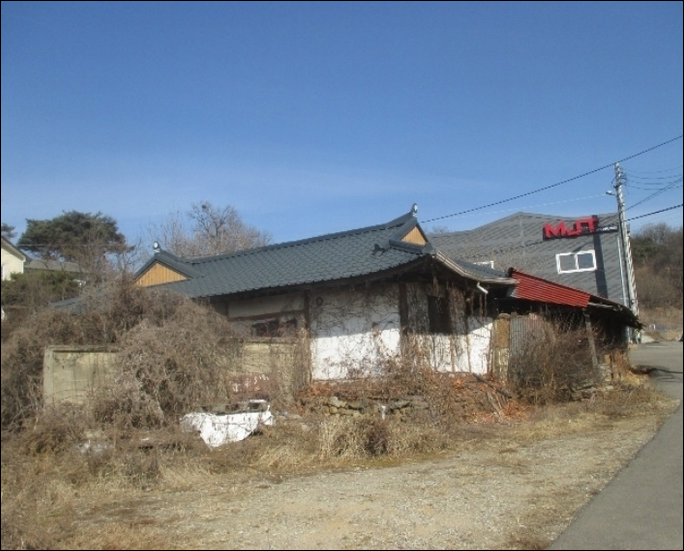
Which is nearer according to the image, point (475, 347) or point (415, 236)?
point (475, 347)

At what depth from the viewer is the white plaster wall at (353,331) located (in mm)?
12414

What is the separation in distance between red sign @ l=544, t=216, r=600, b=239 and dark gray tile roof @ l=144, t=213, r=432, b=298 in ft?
27.8

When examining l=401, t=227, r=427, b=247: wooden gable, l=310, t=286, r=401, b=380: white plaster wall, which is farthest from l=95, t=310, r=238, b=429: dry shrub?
l=401, t=227, r=427, b=247: wooden gable

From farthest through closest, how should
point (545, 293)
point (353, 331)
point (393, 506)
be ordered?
point (545, 293)
point (353, 331)
point (393, 506)

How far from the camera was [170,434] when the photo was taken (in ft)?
26.5

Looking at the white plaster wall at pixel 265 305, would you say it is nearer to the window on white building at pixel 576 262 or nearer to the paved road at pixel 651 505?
the paved road at pixel 651 505

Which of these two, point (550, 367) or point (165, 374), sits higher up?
point (165, 374)

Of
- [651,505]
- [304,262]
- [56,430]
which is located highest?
[304,262]

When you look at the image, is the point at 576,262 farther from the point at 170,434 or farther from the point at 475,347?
the point at 170,434

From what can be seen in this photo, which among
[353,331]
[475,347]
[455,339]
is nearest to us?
[353,331]

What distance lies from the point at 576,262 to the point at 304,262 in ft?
61.5

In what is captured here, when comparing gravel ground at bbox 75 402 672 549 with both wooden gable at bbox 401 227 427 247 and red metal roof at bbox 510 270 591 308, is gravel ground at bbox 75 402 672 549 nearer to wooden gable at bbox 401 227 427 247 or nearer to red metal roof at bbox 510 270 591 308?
red metal roof at bbox 510 270 591 308

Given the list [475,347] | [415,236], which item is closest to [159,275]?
[415,236]

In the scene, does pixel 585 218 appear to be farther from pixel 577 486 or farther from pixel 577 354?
pixel 577 486
